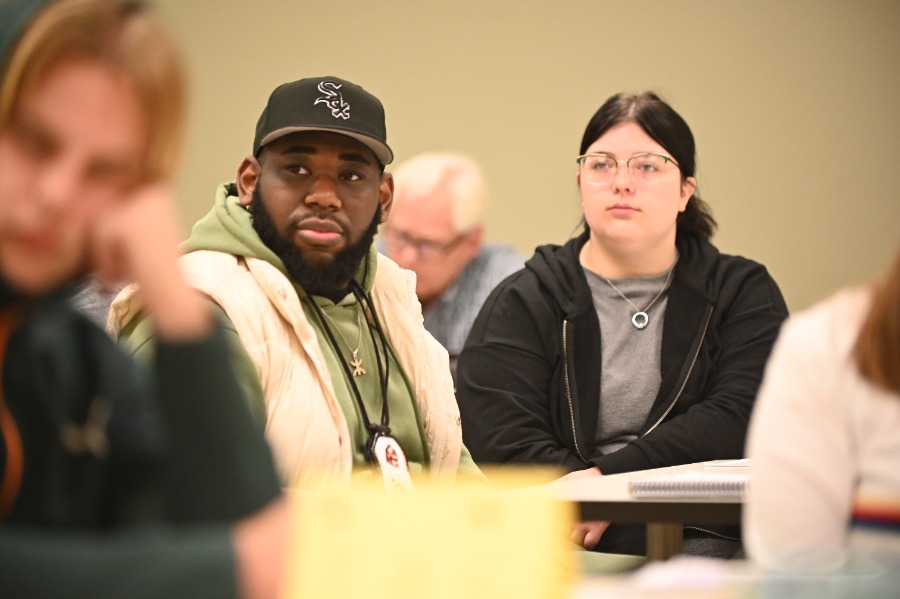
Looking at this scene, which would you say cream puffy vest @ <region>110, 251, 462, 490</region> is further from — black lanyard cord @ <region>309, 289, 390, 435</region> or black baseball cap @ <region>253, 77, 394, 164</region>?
black baseball cap @ <region>253, 77, 394, 164</region>

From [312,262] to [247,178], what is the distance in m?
0.31

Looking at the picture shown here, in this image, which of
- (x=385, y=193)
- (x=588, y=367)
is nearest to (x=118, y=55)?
(x=385, y=193)

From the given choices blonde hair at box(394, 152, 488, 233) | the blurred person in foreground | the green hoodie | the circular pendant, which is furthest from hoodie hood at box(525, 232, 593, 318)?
the blurred person in foreground

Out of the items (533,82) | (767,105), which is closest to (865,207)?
(767,105)

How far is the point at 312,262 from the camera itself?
268 centimetres

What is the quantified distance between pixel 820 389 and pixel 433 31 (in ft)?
13.7

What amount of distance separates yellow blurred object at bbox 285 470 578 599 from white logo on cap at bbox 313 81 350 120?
1838 millimetres

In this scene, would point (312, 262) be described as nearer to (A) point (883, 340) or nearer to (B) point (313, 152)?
(B) point (313, 152)

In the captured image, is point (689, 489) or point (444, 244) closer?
point (689, 489)

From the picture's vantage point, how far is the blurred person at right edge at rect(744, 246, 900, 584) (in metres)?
1.17

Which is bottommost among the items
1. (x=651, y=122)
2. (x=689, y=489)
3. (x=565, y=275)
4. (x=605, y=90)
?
(x=689, y=489)

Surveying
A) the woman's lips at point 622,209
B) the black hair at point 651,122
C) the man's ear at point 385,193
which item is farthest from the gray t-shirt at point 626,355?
the man's ear at point 385,193

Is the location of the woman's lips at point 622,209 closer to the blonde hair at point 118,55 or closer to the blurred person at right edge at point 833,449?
the blurred person at right edge at point 833,449

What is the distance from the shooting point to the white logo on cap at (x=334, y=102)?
104 inches
